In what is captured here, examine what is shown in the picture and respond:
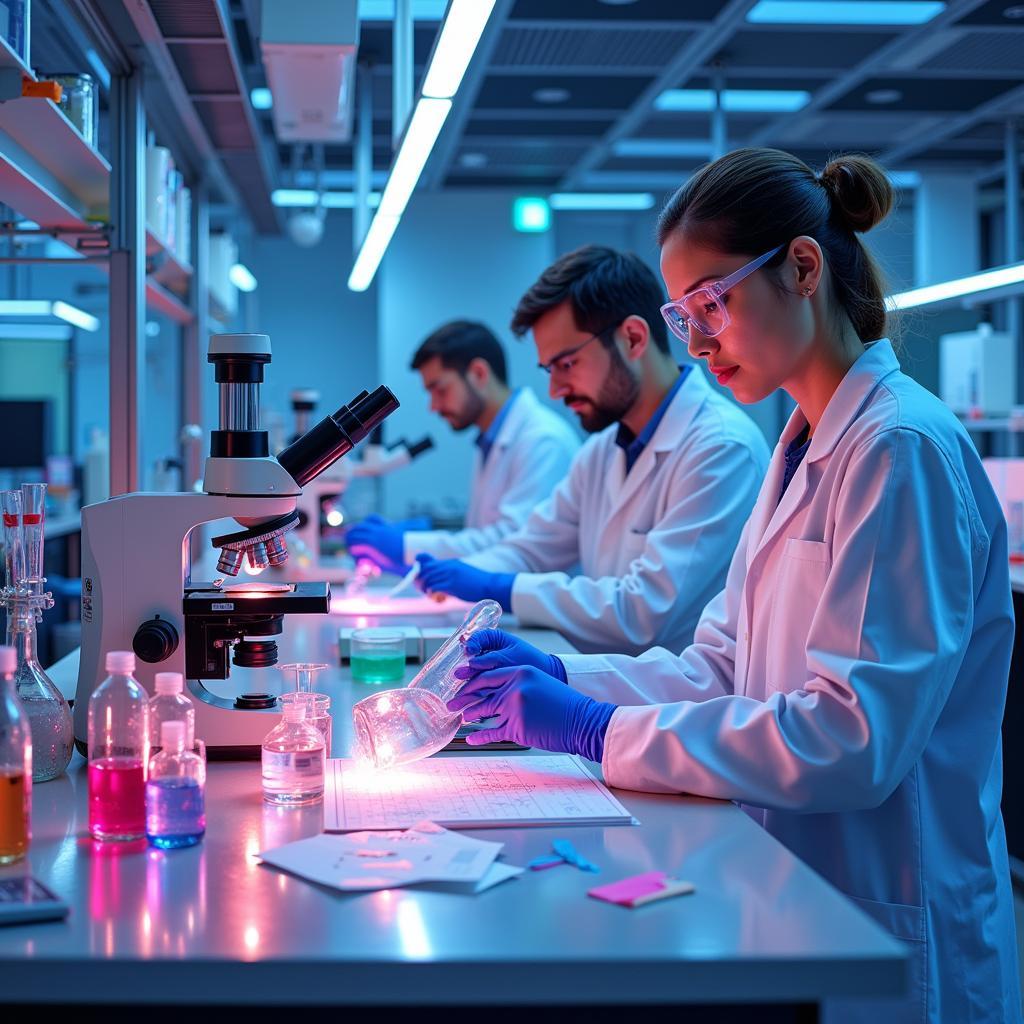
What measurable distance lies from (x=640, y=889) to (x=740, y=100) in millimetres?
5719

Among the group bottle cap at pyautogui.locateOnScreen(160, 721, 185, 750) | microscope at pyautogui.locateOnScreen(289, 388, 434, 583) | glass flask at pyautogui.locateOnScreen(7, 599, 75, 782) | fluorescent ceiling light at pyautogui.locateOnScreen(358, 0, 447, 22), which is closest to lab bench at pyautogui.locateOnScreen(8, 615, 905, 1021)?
bottle cap at pyautogui.locateOnScreen(160, 721, 185, 750)

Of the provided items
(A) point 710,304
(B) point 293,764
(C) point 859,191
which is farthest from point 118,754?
(C) point 859,191

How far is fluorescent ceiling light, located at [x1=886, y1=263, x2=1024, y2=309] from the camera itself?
269 cm

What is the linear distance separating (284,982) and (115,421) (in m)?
2.04

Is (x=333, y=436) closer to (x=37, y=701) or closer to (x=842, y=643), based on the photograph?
(x=37, y=701)

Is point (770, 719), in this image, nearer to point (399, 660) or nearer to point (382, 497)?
point (399, 660)

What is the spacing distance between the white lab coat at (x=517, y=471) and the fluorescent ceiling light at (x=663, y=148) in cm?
314

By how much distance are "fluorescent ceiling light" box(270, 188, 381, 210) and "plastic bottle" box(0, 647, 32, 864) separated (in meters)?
6.30

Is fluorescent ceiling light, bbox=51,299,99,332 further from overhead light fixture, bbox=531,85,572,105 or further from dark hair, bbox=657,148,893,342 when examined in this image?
dark hair, bbox=657,148,893,342

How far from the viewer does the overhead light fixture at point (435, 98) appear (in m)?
1.82

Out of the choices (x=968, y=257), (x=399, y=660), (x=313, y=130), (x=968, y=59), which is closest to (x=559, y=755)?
(x=399, y=660)

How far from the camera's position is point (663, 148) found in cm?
733

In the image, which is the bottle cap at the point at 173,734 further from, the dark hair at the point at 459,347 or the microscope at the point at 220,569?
the dark hair at the point at 459,347

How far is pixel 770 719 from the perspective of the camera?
53.2 inches
